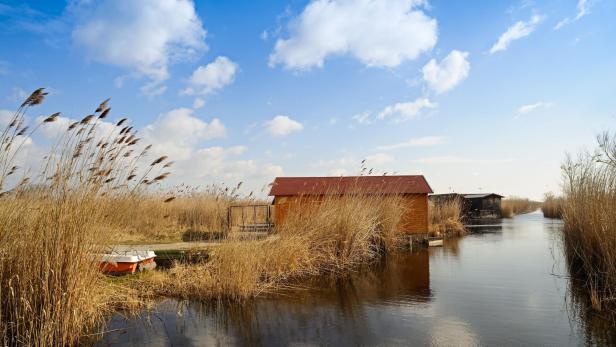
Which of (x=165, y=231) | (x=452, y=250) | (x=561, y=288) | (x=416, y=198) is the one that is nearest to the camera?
(x=561, y=288)

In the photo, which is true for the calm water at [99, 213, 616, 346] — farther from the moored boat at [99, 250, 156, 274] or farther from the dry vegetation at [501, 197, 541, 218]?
the dry vegetation at [501, 197, 541, 218]

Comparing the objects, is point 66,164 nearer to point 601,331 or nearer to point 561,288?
point 601,331

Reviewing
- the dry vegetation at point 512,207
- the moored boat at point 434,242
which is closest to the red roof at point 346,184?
the moored boat at point 434,242

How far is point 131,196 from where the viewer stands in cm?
596

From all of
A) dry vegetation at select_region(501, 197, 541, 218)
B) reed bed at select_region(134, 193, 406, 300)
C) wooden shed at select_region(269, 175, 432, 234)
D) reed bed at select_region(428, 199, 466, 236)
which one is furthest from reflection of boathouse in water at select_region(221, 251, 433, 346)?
dry vegetation at select_region(501, 197, 541, 218)

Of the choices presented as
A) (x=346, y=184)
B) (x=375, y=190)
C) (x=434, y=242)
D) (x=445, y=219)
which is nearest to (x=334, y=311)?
(x=375, y=190)

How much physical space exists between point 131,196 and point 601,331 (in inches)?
293

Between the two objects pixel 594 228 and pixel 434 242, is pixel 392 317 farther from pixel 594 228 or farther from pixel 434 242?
pixel 434 242

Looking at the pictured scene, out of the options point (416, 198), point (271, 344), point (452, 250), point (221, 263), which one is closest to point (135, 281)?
point (221, 263)

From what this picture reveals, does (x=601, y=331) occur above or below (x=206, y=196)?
below

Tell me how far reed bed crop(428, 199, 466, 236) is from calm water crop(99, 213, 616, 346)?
1225 cm

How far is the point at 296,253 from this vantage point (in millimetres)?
10789

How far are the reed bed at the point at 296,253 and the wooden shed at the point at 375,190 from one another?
2898 mm

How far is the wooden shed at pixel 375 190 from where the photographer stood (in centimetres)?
1908
